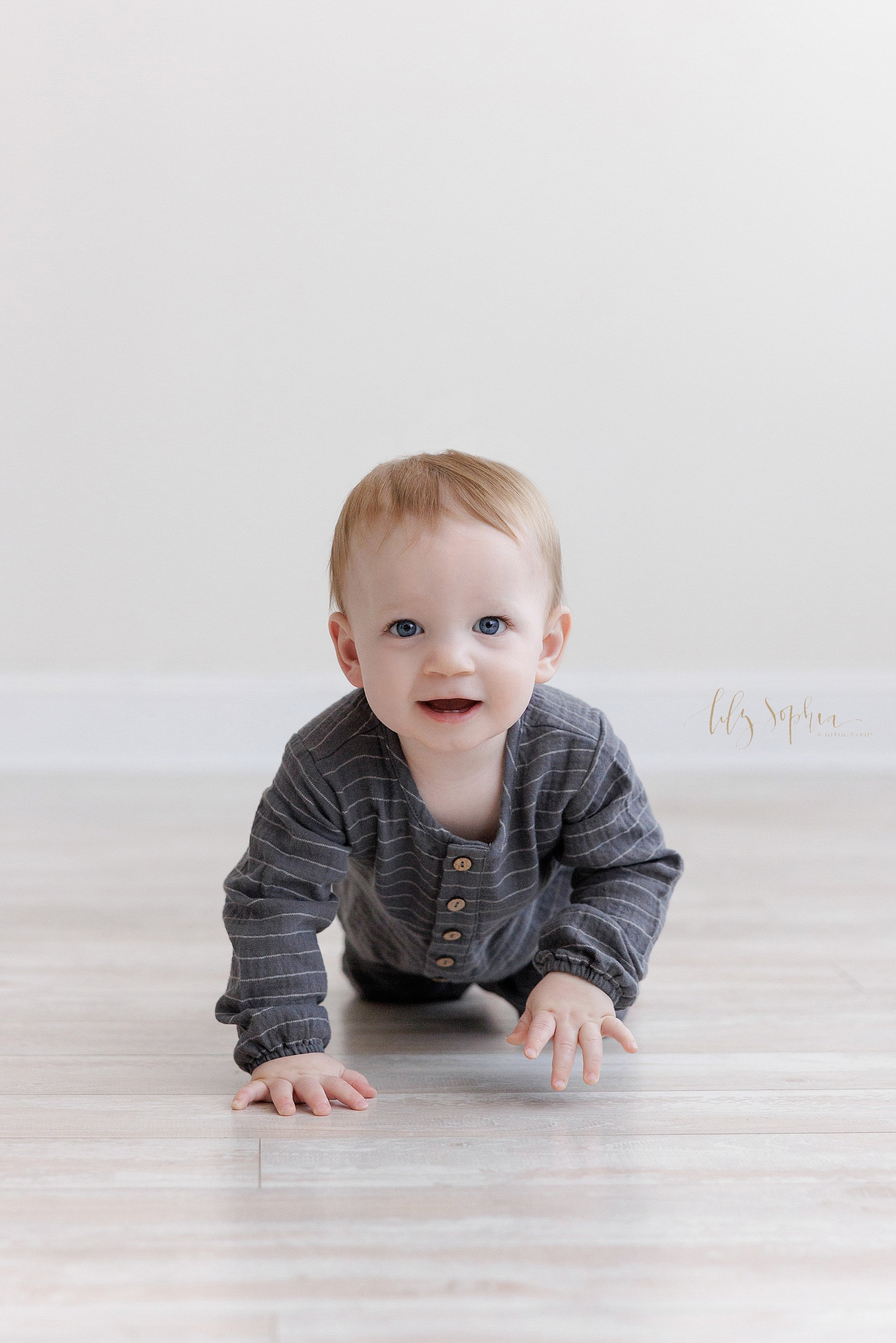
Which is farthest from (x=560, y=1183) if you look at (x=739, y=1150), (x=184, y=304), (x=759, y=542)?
(x=184, y=304)

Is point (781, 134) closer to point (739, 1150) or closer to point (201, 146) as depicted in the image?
point (201, 146)

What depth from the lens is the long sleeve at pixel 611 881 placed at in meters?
0.84

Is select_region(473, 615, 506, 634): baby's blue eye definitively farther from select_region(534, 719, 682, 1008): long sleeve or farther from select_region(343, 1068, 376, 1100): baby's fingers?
select_region(343, 1068, 376, 1100): baby's fingers

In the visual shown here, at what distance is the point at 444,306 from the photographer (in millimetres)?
2098

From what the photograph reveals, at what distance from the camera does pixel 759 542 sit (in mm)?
2078

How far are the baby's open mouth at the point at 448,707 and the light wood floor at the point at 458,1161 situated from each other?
0.25 meters

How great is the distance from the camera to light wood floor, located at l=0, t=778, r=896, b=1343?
57 cm

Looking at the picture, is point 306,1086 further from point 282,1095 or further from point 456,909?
point 456,909

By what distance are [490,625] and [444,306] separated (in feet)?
4.67

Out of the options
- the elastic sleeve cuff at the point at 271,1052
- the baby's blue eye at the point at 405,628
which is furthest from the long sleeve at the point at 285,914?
the baby's blue eye at the point at 405,628

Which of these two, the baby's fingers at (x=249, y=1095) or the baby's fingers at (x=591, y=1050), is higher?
the baby's fingers at (x=591, y=1050)

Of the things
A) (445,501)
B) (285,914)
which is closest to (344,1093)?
(285,914)

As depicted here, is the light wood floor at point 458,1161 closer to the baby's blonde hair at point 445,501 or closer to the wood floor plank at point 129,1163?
the wood floor plank at point 129,1163

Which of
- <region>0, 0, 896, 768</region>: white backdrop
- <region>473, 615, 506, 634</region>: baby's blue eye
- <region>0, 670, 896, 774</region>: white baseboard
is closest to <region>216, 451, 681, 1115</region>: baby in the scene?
<region>473, 615, 506, 634</region>: baby's blue eye
